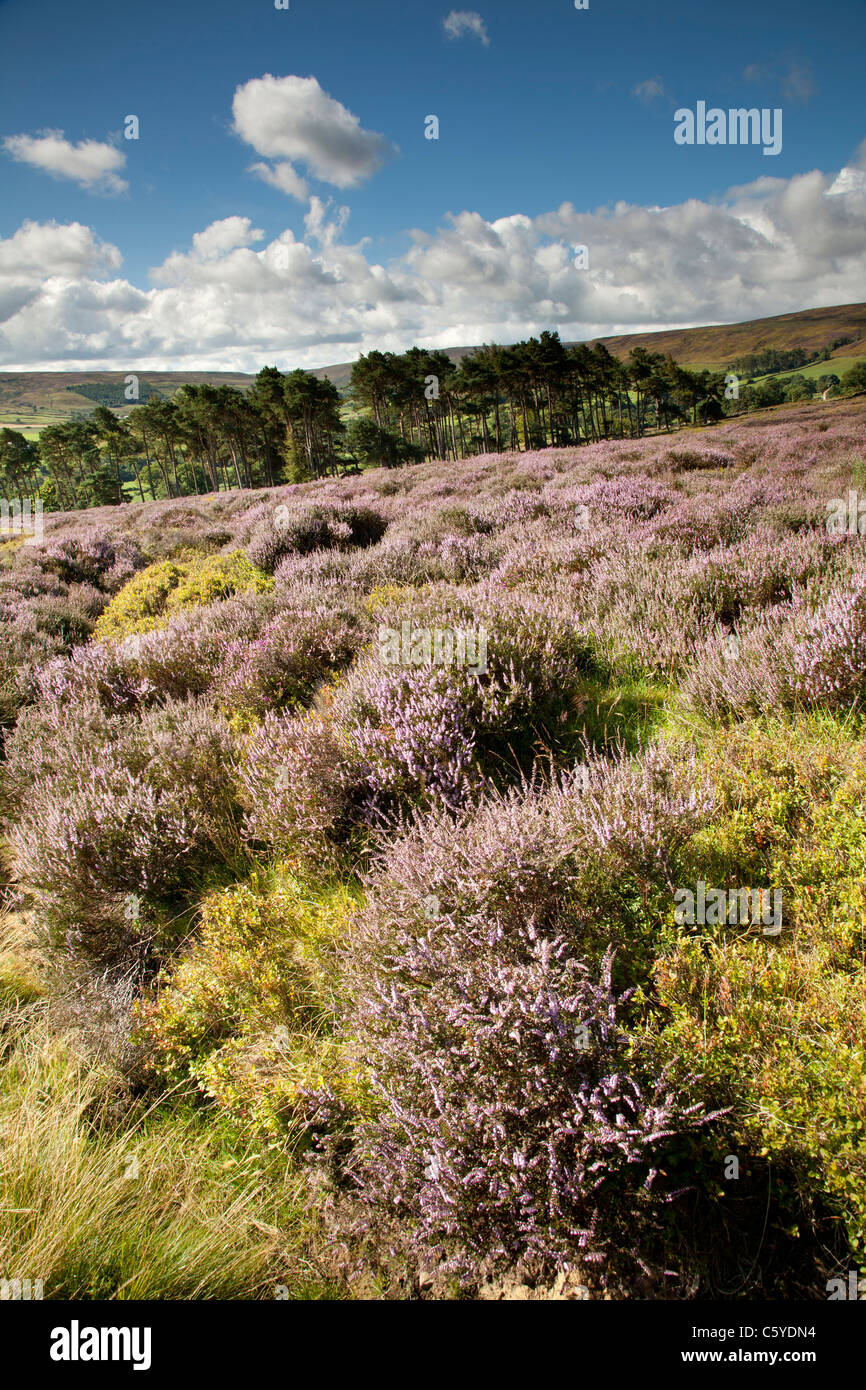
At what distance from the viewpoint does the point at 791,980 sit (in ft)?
6.49

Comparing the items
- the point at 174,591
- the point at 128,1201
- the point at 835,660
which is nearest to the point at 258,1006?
the point at 128,1201

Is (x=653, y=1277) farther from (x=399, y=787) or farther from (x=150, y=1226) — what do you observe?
(x=399, y=787)

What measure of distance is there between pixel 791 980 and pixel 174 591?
353 inches

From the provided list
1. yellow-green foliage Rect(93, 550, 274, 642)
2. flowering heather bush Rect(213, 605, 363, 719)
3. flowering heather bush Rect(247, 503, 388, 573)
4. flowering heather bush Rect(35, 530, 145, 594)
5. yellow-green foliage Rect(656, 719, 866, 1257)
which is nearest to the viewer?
yellow-green foliage Rect(656, 719, 866, 1257)

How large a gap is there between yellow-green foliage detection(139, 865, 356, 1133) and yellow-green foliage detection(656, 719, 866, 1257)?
1.28m

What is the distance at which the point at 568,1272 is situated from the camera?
1619 millimetres

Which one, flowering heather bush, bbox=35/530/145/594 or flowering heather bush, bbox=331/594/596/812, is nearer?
flowering heather bush, bbox=331/594/596/812

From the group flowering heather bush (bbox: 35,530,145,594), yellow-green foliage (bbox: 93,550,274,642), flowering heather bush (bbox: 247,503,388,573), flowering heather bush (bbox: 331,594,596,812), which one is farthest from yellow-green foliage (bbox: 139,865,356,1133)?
flowering heather bush (bbox: 35,530,145,594)

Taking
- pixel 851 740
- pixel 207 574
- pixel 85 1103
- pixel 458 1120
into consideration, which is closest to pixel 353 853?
pixel 85 1103

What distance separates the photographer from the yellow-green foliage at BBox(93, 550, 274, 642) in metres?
8.07

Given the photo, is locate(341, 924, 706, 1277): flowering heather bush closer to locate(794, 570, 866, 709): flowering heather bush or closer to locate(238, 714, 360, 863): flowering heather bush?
locate(238, 714, 360, 863): flowering heather bush

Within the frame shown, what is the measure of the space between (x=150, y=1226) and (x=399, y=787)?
2.02m

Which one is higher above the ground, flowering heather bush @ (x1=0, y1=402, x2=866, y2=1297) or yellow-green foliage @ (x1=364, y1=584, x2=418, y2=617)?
yellow-green foliage @ (x1=364, y1=584, x2=418, y2=617)

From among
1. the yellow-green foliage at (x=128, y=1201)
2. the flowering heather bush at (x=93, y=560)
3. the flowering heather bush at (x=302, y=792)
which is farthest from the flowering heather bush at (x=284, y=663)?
the flowering heather bush at (x=93, y=560)
